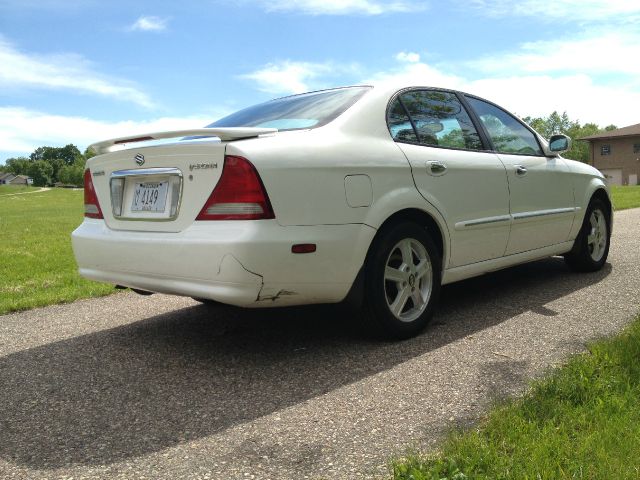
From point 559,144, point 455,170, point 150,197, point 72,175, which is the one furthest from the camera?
point 72,175

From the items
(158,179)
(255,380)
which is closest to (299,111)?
(158,179)

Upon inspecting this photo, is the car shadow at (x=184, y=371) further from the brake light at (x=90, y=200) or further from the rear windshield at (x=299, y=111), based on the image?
the rear windshield at (x=299, y=111)

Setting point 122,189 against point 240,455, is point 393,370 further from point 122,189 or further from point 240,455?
point 122,189

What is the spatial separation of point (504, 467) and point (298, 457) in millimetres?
766

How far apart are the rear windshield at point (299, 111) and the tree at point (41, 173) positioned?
172m

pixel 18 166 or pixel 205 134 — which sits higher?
pixel 18 166

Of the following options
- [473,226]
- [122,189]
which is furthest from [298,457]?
[473,226]

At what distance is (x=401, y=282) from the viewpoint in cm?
381

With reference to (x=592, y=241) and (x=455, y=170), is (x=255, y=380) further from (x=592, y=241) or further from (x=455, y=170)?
(x=592, y=241)

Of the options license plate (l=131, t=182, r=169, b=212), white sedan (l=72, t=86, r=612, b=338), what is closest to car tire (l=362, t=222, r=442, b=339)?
white sedan (l=72, t=86, r=612, b=338)

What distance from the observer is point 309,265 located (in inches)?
129

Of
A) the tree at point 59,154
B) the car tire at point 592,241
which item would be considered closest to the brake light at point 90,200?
the car tire at point 592,241

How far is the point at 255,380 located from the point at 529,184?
2.87m

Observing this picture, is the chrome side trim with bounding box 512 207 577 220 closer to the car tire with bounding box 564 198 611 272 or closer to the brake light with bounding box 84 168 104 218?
the car tire with bounding box 564 198 611 272
